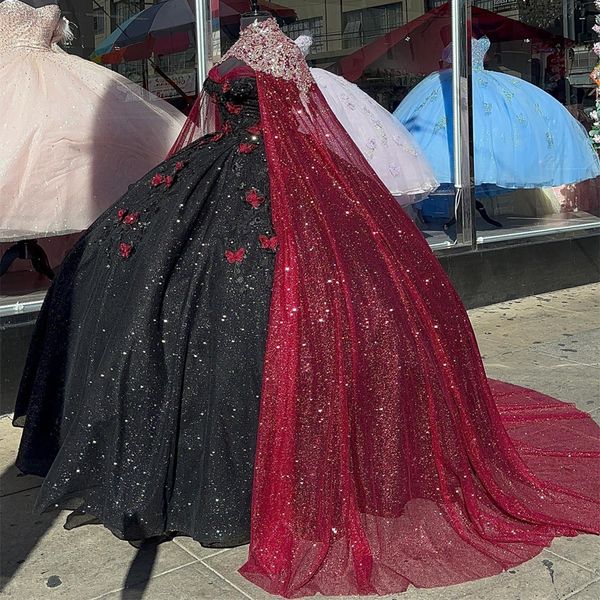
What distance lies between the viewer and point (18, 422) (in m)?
3.48

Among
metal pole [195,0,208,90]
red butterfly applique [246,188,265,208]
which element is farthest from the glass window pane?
red butterfly applique [246,188,265,208]

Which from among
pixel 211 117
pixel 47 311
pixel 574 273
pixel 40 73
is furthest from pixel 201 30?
pixel 574 273

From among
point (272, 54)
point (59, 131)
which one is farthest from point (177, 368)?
point (59, 131)

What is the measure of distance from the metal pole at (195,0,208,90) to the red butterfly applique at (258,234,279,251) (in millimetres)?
2748

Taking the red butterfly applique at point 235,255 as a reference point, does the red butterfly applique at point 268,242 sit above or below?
above

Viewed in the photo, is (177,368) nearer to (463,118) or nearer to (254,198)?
(254,198)

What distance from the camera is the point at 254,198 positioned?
2.93 meters

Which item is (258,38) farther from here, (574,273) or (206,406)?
(574,273)

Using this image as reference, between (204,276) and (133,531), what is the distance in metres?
0.86
